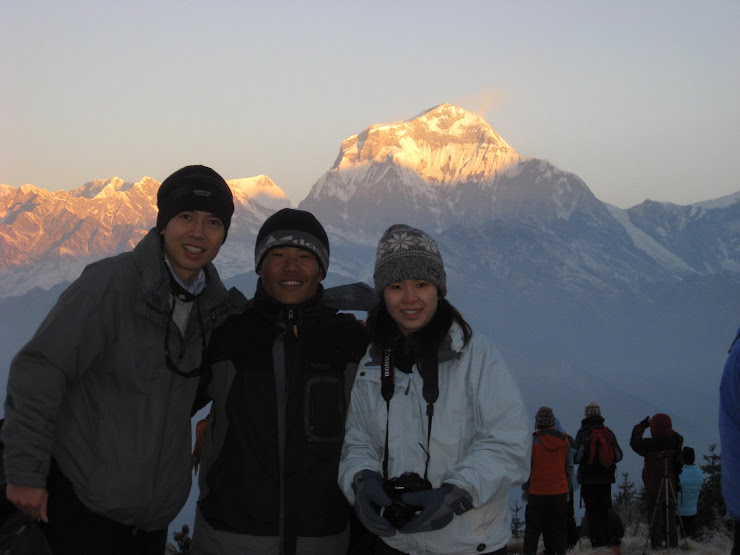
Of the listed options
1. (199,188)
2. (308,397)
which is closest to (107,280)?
(199,188)

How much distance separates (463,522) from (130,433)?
62.7 inches

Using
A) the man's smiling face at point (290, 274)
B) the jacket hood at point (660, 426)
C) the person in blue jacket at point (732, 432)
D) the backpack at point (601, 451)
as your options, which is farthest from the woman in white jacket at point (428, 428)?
the backpack at point (601, 451)

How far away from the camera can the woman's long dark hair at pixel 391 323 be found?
11.1 feet

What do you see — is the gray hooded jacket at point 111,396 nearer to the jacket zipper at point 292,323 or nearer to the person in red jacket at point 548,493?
the jacket zipper at point 292,323

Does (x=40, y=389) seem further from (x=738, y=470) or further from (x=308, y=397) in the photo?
(x=738, y=470)

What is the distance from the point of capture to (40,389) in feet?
10.7

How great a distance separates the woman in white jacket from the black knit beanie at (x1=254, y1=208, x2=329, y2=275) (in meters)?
0.58

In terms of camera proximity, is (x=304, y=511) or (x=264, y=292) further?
(x=264, y=292)

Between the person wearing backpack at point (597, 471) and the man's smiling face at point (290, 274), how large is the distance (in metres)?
7.76

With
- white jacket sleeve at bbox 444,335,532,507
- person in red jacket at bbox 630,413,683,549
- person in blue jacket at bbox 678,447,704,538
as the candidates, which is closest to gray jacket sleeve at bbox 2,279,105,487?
white jacket sleeve at bbox 444,335,532,507

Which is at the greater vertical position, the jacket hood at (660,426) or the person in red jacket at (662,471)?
the jacket hood at (660,426)

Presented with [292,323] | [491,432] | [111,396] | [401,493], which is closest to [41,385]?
[111,396]

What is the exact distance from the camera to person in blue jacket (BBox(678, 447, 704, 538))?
10.6 m

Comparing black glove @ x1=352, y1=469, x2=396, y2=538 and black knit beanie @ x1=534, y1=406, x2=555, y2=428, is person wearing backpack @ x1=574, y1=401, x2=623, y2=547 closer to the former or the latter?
black knit beanie @ x1=534, y1=406, x2=555, y2=428
